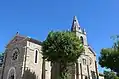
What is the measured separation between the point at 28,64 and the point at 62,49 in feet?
25.6

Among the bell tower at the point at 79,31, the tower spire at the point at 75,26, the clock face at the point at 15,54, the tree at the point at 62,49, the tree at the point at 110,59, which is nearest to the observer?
the tree at the point at 62,49

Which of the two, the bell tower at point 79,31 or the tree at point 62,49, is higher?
the bell tower at point 79,31

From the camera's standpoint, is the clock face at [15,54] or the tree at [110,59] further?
the clock face at [15,54]

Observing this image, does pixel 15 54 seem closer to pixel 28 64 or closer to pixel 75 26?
pixel 28 64

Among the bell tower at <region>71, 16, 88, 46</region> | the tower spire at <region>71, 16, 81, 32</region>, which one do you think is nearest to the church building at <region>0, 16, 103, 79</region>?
the bell tower at <region>71, 16, 88, 46</region>

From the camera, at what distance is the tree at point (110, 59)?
38688 millimetres

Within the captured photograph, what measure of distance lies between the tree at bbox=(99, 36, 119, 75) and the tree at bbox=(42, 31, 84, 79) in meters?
6.16

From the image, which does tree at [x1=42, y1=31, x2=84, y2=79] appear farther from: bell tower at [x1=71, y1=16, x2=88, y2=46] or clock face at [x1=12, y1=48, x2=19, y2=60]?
bell tower at [x1=71, y1=16, x2=88, y2=46]

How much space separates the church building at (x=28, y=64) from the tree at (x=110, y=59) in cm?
421

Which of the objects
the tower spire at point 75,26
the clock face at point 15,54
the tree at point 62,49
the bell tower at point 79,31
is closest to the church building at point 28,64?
the clock face at point 15,54

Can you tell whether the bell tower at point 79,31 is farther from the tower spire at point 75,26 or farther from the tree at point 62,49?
the tree at point 62,49

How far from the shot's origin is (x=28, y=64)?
39.0 meters

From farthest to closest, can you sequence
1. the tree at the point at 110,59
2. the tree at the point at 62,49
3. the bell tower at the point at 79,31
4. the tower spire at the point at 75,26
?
the tower spire at the point at 75,26
the bell tower at the point at 79,31
the tree at the point at 110,59
the tree at the point at 62,49

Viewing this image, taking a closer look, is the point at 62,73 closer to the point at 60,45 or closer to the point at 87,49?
the point at 60,45
